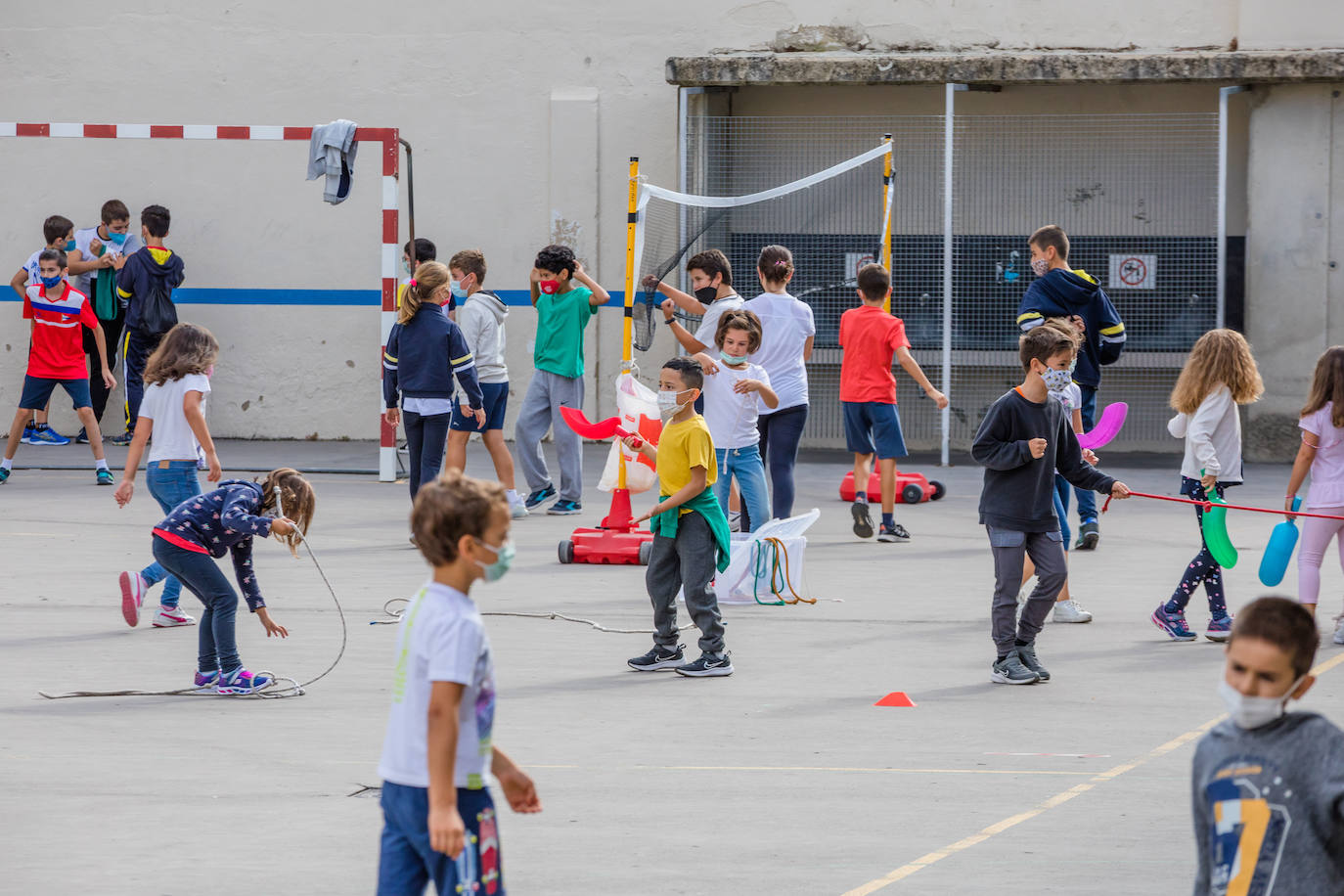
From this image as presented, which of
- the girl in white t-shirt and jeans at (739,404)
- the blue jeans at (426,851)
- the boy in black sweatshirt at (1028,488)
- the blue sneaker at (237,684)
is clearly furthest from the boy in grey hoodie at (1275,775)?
the girl in white t-shirt and jeans at (739,404)

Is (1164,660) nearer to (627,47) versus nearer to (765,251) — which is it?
(765,251)

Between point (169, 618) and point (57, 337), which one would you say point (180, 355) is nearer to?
point (169, 618)

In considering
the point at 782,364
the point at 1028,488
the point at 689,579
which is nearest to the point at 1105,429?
the point at 1028,488

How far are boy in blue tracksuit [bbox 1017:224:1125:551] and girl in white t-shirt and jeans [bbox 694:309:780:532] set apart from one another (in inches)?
73.3

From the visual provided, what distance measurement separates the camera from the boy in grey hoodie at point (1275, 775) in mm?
2955

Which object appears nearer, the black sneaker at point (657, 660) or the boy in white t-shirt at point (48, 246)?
the black sneaker at point (657, 660)

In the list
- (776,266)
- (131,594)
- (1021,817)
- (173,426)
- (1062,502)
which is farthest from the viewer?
(776,266)

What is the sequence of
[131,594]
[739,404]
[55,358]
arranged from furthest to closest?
[55,358]
[739,404]
[131,594]

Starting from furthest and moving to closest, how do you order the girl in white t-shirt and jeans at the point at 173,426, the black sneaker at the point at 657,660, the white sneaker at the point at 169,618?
the white sneaker at the point at 169,618, the girl in white t-shirt and jeans at the point at 173,426, the black sneaker at the point at 657,660

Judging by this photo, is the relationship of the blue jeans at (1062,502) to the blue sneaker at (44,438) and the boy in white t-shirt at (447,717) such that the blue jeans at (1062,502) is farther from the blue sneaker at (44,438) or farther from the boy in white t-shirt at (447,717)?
the blue sneaker at (44,438)

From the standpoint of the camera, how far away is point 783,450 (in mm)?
10094

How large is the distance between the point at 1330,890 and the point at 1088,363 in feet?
24.5

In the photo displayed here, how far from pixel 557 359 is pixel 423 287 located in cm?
172

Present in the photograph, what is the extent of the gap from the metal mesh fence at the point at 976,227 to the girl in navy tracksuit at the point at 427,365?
5.42m
